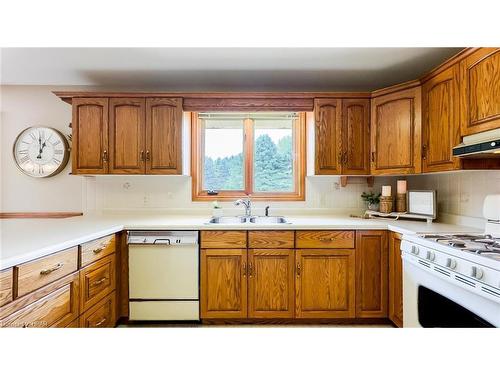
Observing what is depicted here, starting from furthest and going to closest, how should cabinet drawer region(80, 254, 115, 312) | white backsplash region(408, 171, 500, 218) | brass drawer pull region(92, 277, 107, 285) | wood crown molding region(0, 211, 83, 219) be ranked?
wood crown molding region(0, 211, 83, 219), white backsplash region(408, 171, 500, 218), brass drawer pull region(92, 277, 107, 285), cabinet drawer region(80, 254, 115, 312)

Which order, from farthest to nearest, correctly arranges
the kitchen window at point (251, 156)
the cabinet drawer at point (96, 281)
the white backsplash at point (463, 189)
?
the kitchen window at point (251, 156), the white backsplash at point (463, 189), the cabinet drawer at point (96, 281)

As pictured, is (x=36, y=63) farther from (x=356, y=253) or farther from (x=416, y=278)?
(x=416, y=278)

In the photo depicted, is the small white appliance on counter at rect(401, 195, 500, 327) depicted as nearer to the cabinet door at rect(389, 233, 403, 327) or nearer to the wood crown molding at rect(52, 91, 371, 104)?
the cabinet door at rect(389, 233, 403, 327)

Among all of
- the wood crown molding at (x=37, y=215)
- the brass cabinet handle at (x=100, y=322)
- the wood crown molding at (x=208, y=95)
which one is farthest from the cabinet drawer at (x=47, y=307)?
the wood crown molding at (x=208, y=95)

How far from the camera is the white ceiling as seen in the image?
207cm

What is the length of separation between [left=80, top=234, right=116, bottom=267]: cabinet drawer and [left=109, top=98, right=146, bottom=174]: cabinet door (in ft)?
2.35

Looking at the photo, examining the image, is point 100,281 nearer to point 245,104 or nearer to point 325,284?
point 325,284

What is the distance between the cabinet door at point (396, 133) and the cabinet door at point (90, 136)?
2471 millimetres

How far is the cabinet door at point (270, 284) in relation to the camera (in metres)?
2.04

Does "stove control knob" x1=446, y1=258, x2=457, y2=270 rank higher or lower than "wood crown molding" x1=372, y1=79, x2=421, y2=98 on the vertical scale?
lower

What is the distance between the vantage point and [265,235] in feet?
6.76

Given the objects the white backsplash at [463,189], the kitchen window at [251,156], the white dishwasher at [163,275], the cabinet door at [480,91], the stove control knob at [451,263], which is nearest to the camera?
the stove control knob at [451,263]

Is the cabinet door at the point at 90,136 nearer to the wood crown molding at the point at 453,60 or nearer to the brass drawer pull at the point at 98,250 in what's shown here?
the brass drawer pull at the point at 98,250

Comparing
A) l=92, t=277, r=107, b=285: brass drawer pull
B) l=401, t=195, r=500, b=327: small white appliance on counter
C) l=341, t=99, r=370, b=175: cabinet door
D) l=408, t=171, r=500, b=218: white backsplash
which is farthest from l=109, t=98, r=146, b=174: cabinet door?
l=408, t=171, r=500, b=218: white backsplash
